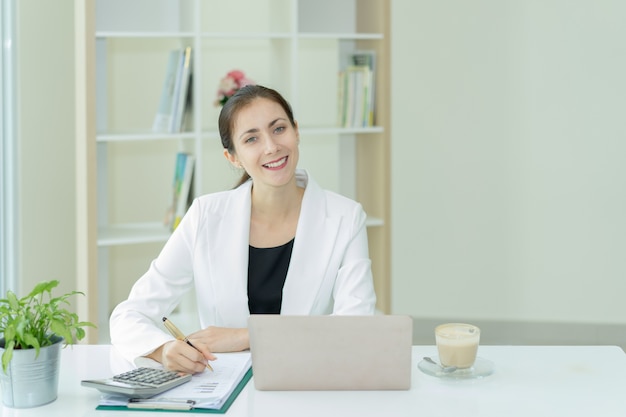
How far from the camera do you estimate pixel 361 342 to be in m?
1.66

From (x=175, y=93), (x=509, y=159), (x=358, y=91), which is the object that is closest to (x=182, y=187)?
(x=175, y=93)

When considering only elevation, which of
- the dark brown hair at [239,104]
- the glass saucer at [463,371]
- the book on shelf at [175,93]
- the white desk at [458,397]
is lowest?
the white desk at [458,397]

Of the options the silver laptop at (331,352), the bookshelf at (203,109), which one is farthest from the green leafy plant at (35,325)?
the bookshelf at (203,109)

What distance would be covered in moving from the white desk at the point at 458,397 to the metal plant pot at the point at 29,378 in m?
0.02

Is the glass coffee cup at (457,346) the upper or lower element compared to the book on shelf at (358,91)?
lower

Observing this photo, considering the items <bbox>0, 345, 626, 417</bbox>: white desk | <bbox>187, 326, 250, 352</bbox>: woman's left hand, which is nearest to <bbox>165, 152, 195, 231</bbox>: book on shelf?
<bbox>187, 326, 250, 352</bbox>: woman's left hand

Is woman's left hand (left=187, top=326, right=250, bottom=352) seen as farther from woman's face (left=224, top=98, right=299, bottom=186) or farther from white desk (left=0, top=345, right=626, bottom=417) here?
woman's face (left=224, top=98, right=299, bottom=186)

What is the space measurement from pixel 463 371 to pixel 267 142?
3.06 feet

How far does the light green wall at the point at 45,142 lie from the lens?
3816 mm

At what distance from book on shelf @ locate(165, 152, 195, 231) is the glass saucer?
2146 millimetres

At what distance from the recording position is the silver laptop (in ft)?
5.42

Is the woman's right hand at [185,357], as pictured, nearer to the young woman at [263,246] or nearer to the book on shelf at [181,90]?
the young woman at [263,246]

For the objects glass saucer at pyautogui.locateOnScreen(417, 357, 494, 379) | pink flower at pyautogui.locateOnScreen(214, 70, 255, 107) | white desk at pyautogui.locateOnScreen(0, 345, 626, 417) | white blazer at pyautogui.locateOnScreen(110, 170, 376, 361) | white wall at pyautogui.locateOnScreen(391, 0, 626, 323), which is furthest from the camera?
white wall at pyautogui.locateOnScreen(391, 0, 626, 323)

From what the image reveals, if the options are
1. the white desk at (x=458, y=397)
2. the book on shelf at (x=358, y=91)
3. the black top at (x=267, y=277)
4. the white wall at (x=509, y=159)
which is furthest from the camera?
the white wall at (x=509, y=159)
